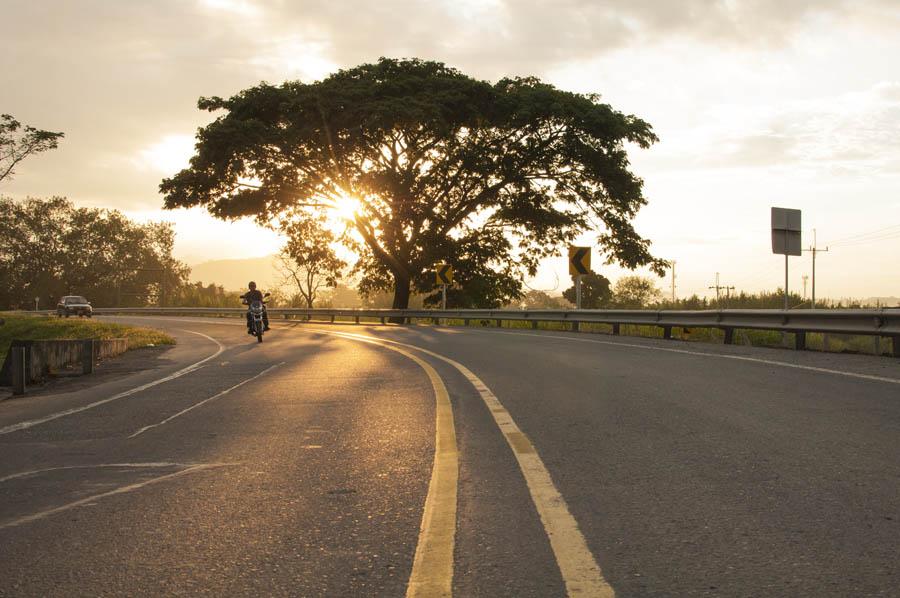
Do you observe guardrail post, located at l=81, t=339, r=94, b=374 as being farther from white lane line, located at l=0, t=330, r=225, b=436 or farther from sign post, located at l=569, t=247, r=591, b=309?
sign post, located at l=569, t=247, r=591, b=309

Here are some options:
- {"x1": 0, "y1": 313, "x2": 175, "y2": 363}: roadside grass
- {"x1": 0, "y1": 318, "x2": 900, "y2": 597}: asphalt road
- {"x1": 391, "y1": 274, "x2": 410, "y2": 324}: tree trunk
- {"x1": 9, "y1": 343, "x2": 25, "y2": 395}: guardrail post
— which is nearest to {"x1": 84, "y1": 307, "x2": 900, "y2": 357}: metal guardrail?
{"x1": 0, "y1": 318, "x2": 900, "y2": 597}: asphalt road

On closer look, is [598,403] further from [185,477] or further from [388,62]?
[388,62]

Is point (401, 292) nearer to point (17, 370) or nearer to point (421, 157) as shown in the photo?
point (421, 157)

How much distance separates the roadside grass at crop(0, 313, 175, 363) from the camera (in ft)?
72.9

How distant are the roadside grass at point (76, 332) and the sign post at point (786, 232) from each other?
15.1 m

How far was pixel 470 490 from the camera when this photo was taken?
4.52 m

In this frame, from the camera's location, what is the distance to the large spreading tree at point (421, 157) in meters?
33.7

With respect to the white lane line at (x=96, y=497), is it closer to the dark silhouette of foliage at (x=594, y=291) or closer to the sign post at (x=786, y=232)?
the sign post at (x=786, y=232)

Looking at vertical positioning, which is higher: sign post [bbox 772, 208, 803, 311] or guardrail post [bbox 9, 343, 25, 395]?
sign post [bbox 772, 208, 803, 311]

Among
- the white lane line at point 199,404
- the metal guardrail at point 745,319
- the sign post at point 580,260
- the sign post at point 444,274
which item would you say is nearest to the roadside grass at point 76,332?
the white lane line at point 199,404

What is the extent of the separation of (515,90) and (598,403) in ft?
98.8

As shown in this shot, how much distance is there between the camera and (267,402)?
8.65 meters

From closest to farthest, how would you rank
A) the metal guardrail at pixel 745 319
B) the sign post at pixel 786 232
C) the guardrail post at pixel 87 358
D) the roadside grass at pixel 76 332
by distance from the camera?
the metal guardrail at pixel 745 319 → the guardrail post at pixel 87 358 → the sign post at pixel 786 232 → the roadside grass at pixel 76 332

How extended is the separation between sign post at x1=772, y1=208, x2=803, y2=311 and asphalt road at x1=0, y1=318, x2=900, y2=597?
30.6 ft
